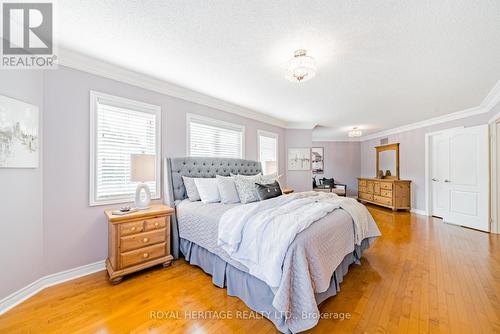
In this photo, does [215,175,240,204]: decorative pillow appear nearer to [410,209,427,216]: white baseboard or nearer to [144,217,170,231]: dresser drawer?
[144,217,170,231]: dresser drawer

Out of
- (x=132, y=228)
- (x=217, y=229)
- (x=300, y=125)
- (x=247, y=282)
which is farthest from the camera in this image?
(x=300, y=125)

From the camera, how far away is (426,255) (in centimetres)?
280

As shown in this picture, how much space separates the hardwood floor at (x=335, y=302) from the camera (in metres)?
1.55

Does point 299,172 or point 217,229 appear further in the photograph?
point 299,172

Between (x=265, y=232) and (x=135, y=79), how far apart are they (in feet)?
8.51

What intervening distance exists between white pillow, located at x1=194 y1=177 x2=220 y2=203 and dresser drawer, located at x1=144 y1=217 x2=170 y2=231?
0.57 metres

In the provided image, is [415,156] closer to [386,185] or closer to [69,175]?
[386,185]

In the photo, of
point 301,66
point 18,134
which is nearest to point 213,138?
point 301,66

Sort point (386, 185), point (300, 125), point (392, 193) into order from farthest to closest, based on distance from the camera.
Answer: point (386, 185), point (392, 193), point (300, 125)

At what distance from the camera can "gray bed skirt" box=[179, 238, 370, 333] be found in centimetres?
160

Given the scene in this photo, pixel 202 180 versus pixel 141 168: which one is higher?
pixel 141 168

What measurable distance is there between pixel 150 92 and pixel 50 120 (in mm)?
1161

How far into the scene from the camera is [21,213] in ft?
6.10

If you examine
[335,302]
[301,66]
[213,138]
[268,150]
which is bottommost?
[335,302]
